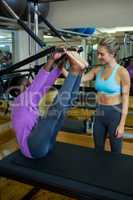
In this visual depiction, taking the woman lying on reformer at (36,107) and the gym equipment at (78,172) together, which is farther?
the woman lying on reformer at (36,107)

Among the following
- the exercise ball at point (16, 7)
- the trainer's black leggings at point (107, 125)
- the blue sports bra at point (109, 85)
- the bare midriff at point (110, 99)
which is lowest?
the trainer's black leggings at point (107, 125)

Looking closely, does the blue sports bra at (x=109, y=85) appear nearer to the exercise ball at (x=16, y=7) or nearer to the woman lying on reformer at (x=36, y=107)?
the woman lying on reformer at (x=36, y=107)

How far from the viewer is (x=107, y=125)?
2121 mm

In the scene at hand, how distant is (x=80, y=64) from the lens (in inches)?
67.4

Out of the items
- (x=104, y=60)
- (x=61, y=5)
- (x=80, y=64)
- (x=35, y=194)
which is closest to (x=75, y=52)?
(x=80, y=64)

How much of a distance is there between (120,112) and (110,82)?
0.26m

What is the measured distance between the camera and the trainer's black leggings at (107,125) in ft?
6.75

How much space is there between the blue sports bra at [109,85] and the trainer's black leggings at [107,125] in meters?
0.12

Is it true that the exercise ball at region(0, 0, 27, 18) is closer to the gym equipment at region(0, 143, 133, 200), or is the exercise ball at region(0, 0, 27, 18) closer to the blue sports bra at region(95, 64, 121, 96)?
the blue sports bra at region(95, 64, 121, 96)

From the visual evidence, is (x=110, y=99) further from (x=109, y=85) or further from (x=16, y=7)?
(x=16, y=7)

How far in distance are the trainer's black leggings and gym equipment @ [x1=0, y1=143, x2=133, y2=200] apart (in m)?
0.16

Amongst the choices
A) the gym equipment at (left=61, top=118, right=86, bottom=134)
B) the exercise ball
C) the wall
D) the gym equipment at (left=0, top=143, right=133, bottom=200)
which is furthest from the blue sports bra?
the wall

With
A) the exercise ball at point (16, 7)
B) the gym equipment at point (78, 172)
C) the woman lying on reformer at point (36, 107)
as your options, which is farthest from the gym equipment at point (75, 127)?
the exercise ball at point (16, 7)

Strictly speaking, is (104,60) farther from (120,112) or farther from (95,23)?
A: (95,23)
